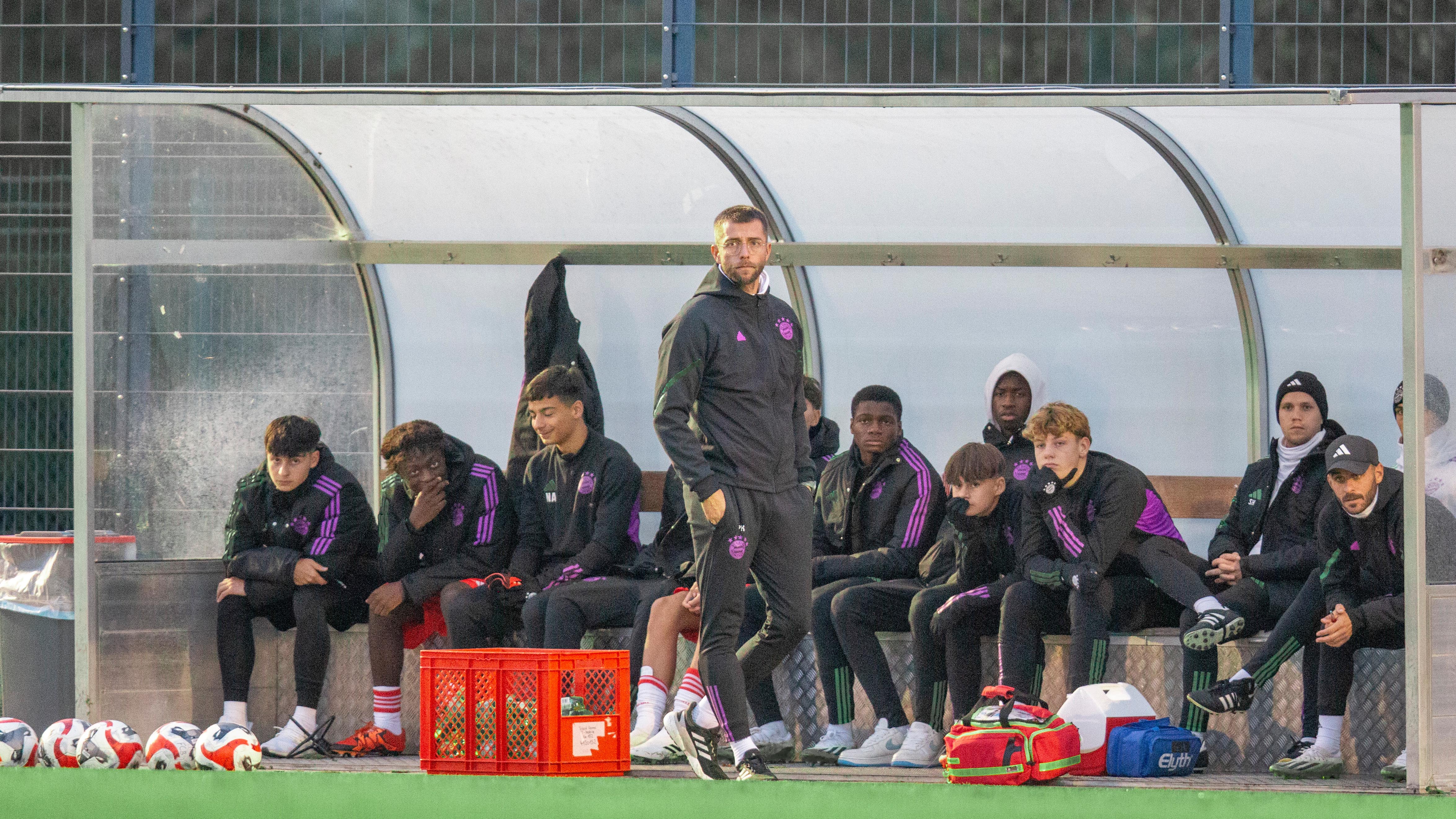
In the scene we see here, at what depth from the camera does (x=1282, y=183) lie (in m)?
7.43

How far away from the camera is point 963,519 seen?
252 inches

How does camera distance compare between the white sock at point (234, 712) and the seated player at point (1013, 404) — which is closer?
the white sock at point (234, 712)

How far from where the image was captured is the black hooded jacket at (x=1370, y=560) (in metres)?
5.80

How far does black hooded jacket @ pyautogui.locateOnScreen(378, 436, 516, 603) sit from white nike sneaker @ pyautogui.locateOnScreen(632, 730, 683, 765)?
104cm

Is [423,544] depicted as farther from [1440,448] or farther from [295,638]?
[1440,448]

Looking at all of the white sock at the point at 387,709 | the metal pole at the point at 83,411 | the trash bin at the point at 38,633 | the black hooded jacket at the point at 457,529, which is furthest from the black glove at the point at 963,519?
the trash bin at the point at 38,633

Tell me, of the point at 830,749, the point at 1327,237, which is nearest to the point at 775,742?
the point at 830,749

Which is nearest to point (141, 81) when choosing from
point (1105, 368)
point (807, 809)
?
point (1105, 368)

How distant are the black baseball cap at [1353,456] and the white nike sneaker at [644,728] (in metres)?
2.24

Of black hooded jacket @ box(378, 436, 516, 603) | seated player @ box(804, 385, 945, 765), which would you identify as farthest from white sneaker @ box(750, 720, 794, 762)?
black hooded jacket @ box(378, 436, 516, 603)

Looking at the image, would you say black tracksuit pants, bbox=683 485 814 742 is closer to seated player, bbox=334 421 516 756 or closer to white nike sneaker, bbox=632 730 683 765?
white nike sneaker, bbox=632 730 683 765

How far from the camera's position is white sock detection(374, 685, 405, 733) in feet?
22.2

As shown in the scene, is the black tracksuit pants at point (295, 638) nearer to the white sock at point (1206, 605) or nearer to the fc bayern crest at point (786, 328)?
the fc bayern crest at point (786, 328)

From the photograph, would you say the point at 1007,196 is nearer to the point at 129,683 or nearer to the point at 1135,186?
the point at 1135,186
